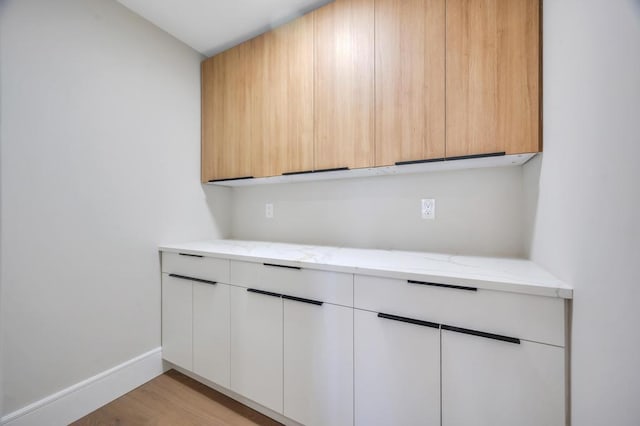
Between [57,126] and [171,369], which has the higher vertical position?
[57,126]

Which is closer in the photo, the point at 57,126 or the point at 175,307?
the point at 57,126

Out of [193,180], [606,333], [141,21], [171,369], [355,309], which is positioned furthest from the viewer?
[193,180]

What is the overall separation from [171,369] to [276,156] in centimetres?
181

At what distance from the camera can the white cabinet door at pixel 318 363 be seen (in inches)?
44.9

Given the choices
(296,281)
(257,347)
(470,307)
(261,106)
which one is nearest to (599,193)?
(470,307)

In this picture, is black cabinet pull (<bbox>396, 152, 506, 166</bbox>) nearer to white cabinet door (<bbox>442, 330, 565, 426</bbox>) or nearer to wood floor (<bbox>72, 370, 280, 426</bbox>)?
white cabinet door (<bbox>442, 330, 565, 426</bbox>)

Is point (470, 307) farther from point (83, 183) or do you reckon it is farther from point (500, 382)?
point (83, 183)

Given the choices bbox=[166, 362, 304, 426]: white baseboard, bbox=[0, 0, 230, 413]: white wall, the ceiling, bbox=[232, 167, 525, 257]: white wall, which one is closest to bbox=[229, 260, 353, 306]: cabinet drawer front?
bbox=[232, 167, 525, 257]: white wall

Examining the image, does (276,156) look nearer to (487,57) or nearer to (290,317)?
(290,317)

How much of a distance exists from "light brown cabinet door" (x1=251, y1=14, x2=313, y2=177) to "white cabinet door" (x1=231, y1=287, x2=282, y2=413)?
875 millimetres

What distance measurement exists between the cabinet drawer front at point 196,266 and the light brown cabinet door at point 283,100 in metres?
0.70

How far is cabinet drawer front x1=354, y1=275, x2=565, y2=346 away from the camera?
0.81 metres

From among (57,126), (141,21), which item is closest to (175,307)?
(57,126)

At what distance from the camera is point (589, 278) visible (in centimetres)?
69
